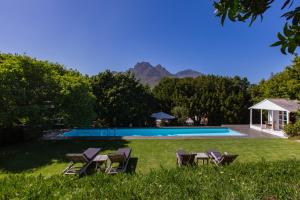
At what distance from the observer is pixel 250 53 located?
40.1 meters

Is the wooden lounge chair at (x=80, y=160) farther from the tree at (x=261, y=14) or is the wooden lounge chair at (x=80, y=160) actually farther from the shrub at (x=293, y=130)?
the shrub at (x=293, y=130)

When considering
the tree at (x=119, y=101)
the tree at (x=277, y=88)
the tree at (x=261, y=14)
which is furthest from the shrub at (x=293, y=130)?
the tree at (x=261, y=14)

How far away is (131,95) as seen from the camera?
1115 inches

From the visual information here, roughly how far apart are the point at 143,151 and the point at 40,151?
5.83 m

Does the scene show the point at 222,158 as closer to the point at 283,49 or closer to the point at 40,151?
the point at 283,49

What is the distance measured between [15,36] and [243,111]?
23734mm

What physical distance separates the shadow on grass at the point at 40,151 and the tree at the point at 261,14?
11.7 m

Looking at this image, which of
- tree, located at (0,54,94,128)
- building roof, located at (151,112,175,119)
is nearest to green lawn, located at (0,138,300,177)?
tree, located at (0,54,94,128)

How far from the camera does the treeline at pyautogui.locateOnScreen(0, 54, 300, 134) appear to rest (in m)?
17.3

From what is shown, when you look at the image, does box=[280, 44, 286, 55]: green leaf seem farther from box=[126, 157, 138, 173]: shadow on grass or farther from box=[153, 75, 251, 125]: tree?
box=[153, 75, 251, 125]: tree

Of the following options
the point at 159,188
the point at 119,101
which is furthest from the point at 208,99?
the point at 159,188

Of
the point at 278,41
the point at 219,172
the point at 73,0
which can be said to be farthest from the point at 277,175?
the point at 73,0

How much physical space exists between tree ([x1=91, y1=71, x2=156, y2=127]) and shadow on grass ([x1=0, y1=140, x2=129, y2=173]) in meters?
9.06

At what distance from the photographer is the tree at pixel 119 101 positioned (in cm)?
2750
